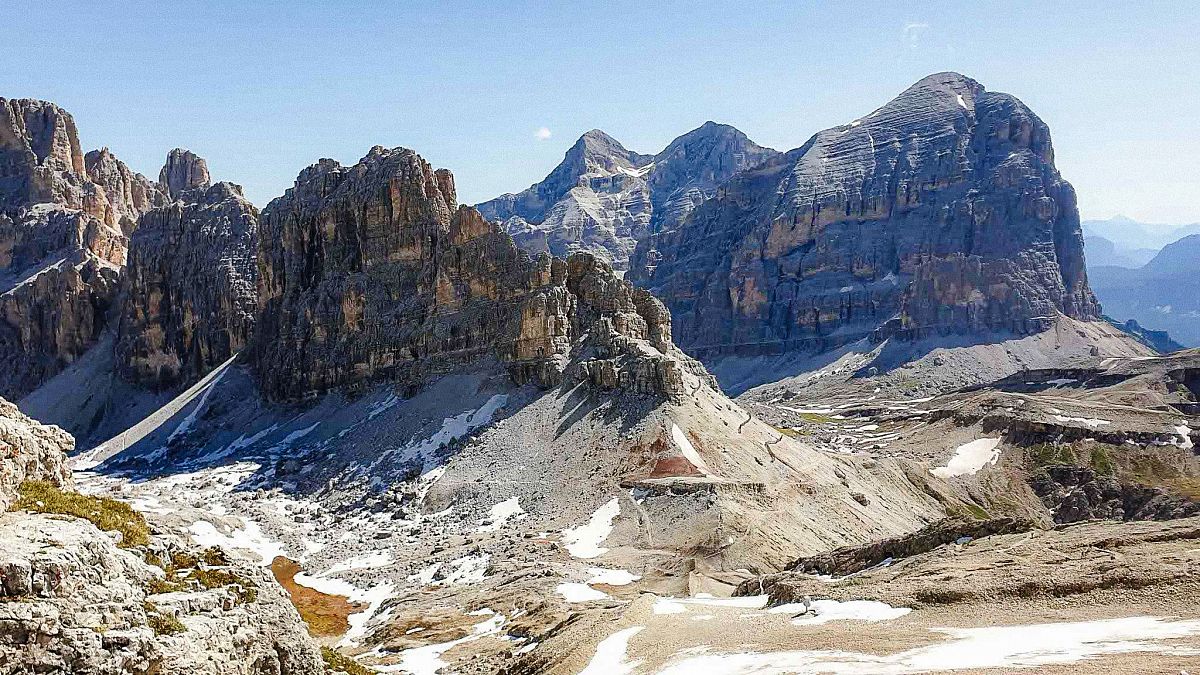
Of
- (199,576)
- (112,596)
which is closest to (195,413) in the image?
(199,576)

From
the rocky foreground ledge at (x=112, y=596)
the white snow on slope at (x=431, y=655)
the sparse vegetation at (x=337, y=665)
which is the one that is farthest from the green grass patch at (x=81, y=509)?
the white snow on slope at (x=431, y=655)

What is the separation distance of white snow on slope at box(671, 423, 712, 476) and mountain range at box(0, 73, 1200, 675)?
1.27 feet

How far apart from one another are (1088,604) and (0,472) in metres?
30.4

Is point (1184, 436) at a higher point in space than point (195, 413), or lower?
lower

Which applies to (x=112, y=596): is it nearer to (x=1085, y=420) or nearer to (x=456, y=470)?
(x=456, y=470)

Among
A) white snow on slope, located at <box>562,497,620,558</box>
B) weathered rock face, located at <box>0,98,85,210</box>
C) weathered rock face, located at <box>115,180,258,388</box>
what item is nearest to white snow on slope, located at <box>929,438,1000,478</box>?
white snow on slope, located at <box>562,497,620,558</box>

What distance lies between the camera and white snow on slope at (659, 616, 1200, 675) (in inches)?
971

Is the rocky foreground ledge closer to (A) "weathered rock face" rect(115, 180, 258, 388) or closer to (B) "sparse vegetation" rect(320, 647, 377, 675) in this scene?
(B) "sparse vegetation" rect(320, 647, 377, 675)

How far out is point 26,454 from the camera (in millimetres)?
22844

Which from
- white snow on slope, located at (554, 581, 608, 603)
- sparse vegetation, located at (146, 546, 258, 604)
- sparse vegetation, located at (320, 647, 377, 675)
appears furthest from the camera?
white snow on slope, located at (554, 581, 608, 603)

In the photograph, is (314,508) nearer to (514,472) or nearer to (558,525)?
(514,472)

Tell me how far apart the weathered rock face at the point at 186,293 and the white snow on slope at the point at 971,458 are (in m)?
109

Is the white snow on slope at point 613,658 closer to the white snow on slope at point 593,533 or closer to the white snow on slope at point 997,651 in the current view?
the white snow on slope at point 997,651

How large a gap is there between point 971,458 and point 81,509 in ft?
390
